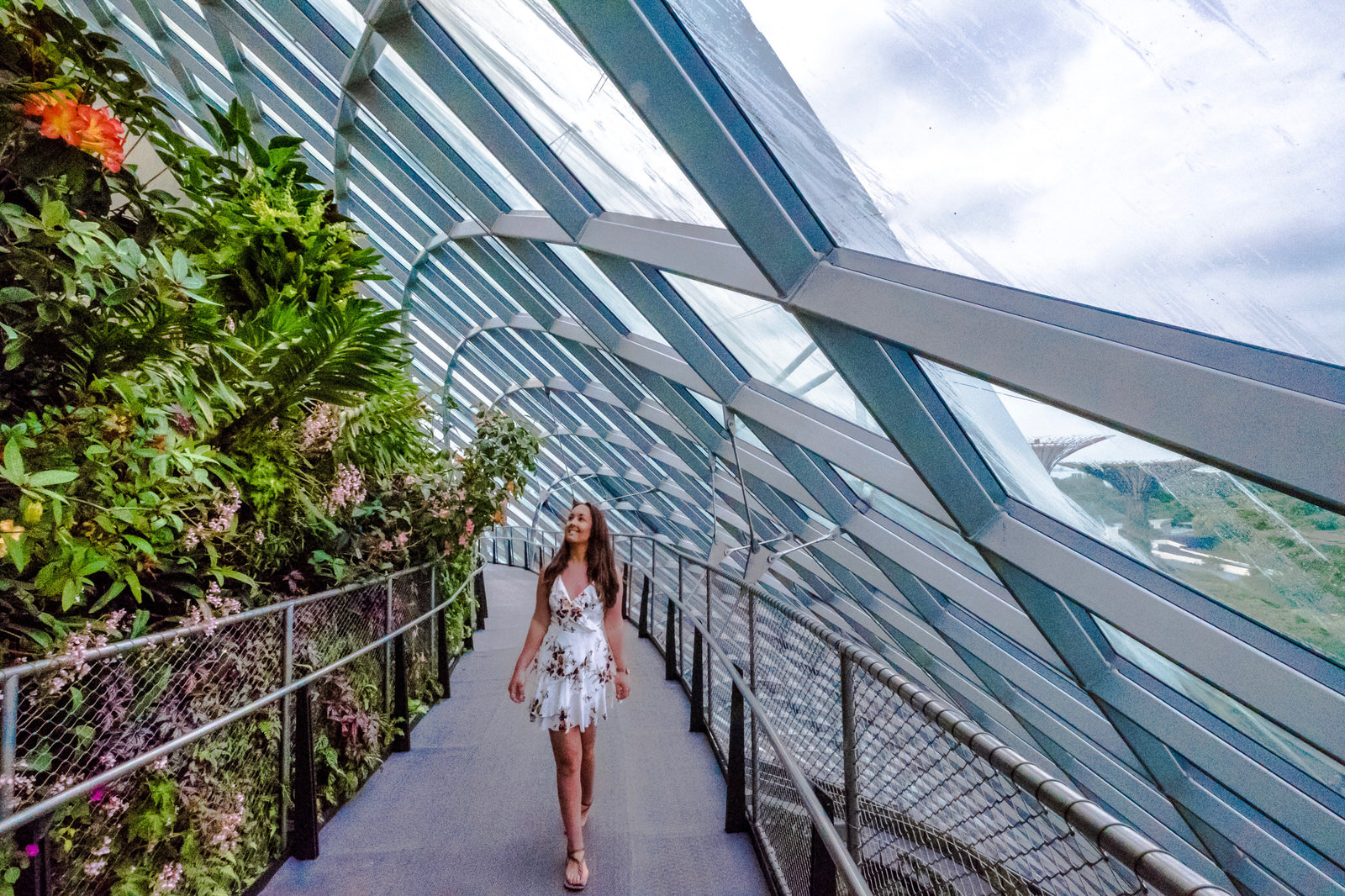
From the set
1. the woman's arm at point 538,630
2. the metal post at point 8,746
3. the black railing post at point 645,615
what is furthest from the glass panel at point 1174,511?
the black railing post at point 645,615

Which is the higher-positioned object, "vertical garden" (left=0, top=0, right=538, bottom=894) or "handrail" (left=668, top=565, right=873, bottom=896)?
"vertical garden" (left=0, top=0, right=538, bottom=894)

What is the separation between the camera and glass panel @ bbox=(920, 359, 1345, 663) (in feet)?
11.5

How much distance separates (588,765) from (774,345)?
4342 mm

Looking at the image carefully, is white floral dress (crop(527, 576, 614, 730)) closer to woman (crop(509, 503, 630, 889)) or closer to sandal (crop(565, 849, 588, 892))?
woman (crop(509, 503, 630, 889))

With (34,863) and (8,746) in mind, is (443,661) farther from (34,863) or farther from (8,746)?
(8,746)

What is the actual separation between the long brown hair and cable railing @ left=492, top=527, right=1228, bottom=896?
753 mm

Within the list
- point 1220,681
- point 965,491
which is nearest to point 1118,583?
point 1220,681

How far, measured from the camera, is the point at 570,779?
3.32 metres

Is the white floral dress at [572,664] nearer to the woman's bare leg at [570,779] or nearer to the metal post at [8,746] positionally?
the woman's bare leg at [570,779]

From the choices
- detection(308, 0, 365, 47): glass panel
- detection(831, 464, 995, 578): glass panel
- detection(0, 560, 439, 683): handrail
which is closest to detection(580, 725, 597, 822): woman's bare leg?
detection(0, 560, 439, 683): handrail

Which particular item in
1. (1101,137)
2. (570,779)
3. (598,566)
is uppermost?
(1101,137)

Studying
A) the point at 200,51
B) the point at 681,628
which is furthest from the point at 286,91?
the point at 681,628

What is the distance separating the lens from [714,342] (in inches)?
315

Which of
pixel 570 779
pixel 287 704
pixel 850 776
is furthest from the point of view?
pixel 287 704
